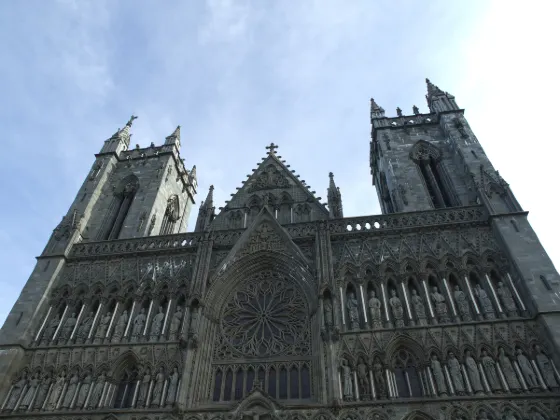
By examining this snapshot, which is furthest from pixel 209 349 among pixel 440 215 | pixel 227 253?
pixel 440 215

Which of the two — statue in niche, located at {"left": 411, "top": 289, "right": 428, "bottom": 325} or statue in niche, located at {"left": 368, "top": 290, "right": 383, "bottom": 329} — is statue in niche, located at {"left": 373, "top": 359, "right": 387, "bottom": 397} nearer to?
statue in niche, located at {"left": 368, "top": 290, "right": 383, "bottom": 329}

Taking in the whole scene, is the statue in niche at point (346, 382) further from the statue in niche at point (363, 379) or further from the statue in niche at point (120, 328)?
the statue in niche at point (120, 328)

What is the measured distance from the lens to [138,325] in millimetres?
15992

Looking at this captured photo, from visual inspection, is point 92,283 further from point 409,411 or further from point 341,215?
point 409,411

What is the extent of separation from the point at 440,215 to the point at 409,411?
827cm

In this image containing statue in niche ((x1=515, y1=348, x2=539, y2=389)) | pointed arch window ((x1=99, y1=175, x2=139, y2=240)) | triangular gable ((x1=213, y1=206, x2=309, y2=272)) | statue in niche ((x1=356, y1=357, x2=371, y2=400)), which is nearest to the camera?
statue in niche ((x1=515, y1=348, x2=539, y2=389))

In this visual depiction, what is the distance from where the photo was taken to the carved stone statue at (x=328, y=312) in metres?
14.3

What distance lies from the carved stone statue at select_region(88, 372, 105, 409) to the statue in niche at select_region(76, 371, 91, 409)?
0.22 m

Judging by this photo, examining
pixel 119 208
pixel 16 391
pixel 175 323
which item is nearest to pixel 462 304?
pixel 175 323

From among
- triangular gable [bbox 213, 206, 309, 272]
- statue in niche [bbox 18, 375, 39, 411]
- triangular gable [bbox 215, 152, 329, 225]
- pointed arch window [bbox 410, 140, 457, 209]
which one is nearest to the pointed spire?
pointed arch window [bbox 410, 140, 457, 209]

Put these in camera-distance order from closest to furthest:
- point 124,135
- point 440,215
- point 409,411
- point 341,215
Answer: point 409,411 → point 440,215 → point 341,215 → point 124,135

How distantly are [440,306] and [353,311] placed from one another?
293cm

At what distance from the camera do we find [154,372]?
14422mm

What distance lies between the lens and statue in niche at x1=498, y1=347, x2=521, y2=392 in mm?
12206
